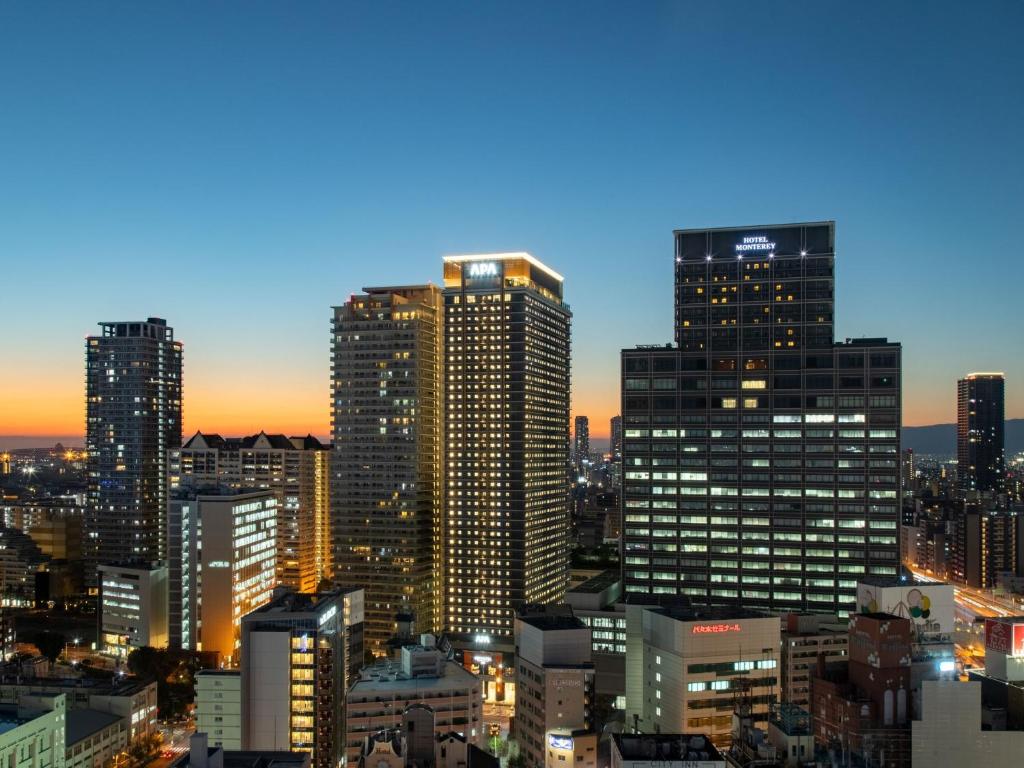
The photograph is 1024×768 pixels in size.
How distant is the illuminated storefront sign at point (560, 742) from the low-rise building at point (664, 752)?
1564 centimetres

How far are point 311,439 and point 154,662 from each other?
205 ft

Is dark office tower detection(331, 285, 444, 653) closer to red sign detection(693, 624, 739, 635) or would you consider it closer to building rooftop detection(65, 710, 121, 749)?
building rooftop detection(65, 710, 121, 749)

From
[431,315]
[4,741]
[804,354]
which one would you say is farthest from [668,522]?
[4,741]

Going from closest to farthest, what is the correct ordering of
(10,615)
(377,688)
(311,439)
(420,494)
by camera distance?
1. (377,688)
2. (420,494)
3. (10,615)
4. (311,439)

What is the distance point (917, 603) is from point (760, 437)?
131 feet

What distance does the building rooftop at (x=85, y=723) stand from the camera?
7212cm

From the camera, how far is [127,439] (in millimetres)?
160500

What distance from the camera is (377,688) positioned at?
61.9 meters

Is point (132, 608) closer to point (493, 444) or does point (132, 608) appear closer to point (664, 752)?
point (493, 444)

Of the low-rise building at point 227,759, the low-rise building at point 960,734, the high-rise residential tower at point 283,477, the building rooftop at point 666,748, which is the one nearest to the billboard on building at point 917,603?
the low-rise building at point 960,734

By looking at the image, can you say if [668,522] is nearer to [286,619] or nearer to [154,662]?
[286,619]

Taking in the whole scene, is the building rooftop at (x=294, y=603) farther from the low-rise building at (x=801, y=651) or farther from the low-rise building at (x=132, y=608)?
the low-rise building at (x=132, y=608)

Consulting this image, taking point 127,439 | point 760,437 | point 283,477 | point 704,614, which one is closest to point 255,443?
point 283,477

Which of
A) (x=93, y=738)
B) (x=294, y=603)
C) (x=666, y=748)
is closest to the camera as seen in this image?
(x=666, y=748)
